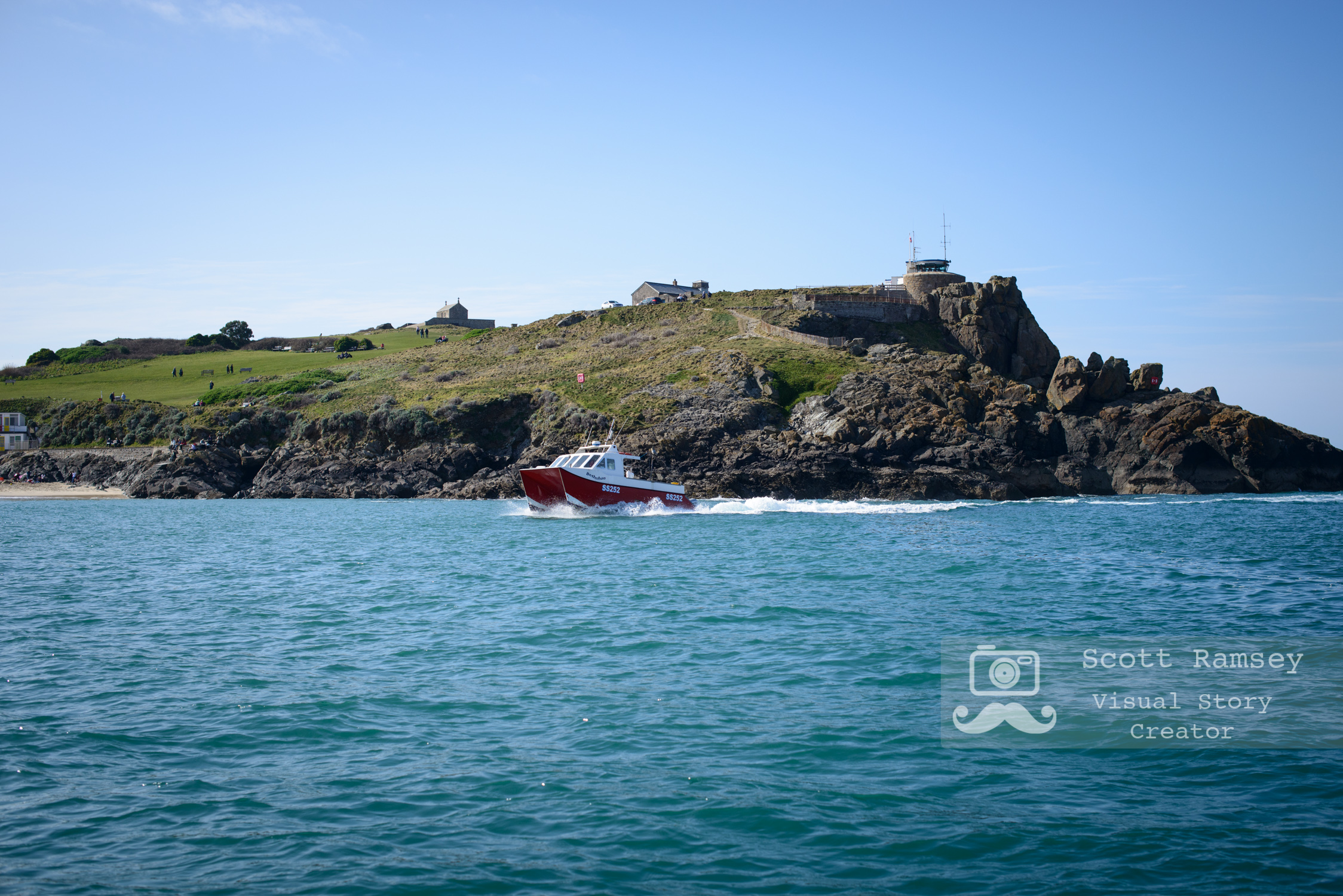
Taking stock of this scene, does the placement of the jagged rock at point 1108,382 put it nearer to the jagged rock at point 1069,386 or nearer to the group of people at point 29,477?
the jagged rock at point 1069,386

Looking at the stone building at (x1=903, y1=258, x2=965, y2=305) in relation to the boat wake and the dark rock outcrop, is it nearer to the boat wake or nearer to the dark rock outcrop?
the dark rock outcrop

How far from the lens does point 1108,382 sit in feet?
249

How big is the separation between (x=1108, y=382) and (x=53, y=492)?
294 feet

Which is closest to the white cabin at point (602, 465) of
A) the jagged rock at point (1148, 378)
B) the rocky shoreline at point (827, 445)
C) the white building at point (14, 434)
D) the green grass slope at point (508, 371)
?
the rocky shoreline at point (827, 445)

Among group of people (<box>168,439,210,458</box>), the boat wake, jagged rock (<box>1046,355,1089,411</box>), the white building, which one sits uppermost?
jagged rock (<box>1046,355,1089,411</box>)

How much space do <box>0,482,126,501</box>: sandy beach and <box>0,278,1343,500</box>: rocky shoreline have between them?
4.85 feet

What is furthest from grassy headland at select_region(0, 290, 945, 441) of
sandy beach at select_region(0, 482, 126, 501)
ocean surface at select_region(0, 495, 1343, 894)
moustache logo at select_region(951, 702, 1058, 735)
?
moustache logo at select_region(951, 702, 1058, 735)

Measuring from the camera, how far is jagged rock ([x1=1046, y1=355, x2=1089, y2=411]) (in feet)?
245

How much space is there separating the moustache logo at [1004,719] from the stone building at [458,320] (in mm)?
138297

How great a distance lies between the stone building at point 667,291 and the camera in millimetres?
119688

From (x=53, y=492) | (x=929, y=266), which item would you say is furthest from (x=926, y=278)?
(x=53, y=492)

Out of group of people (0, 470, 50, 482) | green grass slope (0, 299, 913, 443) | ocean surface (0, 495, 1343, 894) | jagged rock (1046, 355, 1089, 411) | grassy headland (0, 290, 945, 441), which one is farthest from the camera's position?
grassy headland (0, 290, 945, 441)

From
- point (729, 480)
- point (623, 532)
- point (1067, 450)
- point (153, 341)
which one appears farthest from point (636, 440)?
point (153, 341)

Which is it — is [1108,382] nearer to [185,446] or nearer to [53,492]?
[185,446]
